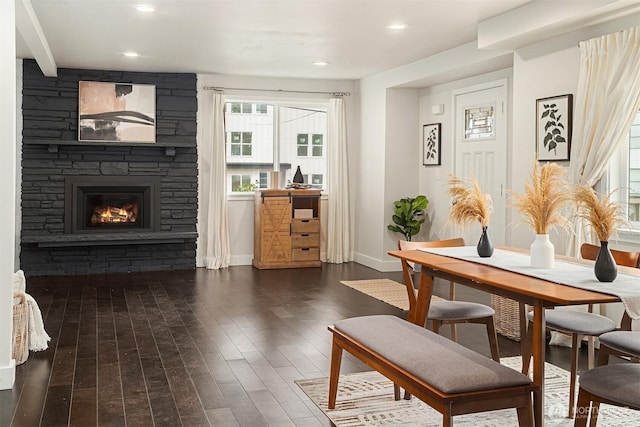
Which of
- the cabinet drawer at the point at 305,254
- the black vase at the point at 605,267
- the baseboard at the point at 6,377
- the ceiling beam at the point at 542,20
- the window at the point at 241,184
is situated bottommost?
the baseboard at the point at 6,377

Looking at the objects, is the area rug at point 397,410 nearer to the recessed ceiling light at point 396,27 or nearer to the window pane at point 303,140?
the recessed ceiling light at point 396,27

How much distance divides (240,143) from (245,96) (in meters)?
0.63

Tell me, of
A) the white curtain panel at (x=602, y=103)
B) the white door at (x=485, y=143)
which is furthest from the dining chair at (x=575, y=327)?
the white door at (x=485, y=143)

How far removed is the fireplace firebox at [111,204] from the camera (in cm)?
776

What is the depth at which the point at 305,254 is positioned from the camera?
8422mm

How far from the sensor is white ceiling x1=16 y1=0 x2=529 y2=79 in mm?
4926

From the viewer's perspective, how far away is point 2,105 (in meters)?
3.53

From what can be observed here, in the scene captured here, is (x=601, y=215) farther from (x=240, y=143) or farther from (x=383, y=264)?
(x=240, y=143)

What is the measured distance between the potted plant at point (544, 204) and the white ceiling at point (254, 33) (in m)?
2.23

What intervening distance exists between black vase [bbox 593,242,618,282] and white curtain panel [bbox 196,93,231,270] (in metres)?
6.06

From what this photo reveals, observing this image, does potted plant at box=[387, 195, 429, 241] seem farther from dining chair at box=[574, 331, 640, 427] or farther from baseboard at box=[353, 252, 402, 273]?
dining chair at box=[574, 331, 640, 427]

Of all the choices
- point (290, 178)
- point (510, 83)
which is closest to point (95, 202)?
point (290, 178)

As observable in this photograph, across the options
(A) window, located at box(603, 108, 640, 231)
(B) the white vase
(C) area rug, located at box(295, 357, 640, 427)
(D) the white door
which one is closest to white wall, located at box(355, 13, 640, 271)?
(D) the white door

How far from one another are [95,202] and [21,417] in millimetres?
5140
